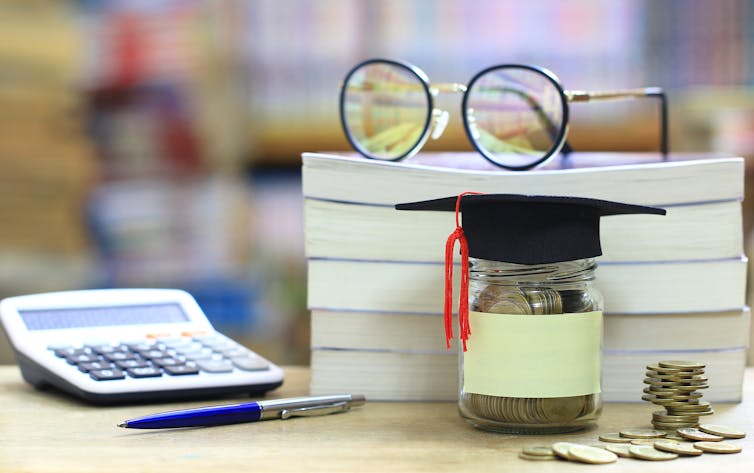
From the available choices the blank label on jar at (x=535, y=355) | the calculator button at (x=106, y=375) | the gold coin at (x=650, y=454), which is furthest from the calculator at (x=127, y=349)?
the gold coin at (x=650, y=454)

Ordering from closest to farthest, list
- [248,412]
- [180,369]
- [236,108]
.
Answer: [248,412] → [180,369] → [236,108]

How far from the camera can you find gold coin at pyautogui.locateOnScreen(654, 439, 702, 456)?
2.28 ft

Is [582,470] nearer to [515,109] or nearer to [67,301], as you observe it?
[515,109]

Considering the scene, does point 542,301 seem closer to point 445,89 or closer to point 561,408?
point 561,408

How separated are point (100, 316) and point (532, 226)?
438 millimetres

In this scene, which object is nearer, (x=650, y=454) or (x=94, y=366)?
(x=650, y=454)

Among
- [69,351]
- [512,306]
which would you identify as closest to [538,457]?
[512,306]

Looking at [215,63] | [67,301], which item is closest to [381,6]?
[215,63]

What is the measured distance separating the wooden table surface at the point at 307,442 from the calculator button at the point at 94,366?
27 millimetres

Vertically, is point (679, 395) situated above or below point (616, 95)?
below

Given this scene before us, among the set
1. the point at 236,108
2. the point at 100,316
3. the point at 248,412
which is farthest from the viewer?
the point at 236,108

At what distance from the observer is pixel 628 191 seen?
870mm

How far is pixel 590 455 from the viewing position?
0.68 metres

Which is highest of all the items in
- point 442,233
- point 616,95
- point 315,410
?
point 616,95
